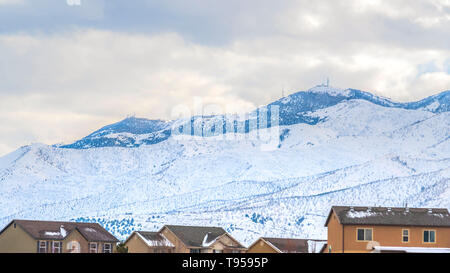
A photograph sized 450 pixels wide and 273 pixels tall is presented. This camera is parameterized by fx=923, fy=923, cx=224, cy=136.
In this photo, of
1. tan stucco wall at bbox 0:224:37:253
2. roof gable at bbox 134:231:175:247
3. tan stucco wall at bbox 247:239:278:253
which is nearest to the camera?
tan stucco wall at bbox 247:239:278:253

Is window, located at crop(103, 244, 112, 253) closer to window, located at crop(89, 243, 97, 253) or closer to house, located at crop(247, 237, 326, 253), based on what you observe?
window, located at crop(89, 243, 97, 253)

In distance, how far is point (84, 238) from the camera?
92.8 meters

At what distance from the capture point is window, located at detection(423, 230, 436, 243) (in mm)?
76556

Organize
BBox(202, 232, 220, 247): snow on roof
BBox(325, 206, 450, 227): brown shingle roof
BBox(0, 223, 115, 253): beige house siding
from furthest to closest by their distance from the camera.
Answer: BBox(202, 232, 220, 247): snow on roof → BBox(0, 223, 115, 253): beige house siding → BBox(325, 206, 450, 227): brown shingle roof

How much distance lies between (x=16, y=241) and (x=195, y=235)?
787 inches

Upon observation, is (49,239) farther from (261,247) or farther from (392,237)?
(392,237)

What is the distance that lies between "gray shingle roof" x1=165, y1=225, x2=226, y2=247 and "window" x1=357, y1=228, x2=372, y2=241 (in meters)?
27.1

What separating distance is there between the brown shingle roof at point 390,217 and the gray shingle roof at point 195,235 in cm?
2459

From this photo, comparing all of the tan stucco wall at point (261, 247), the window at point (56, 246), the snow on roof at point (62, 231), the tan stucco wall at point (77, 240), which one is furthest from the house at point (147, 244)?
the tan stucco wall at point (261, 247)

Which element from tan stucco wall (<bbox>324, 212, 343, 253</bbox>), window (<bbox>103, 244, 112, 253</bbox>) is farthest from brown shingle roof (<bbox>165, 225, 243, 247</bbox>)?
tan stucco wall (<bbox>324, 212, 343, 253</bbox>)

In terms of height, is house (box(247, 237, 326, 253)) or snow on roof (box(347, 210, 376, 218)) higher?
snow on roof (box(347, 210, 376, 218))

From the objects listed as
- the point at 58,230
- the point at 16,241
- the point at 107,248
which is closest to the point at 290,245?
the point at 107,248
